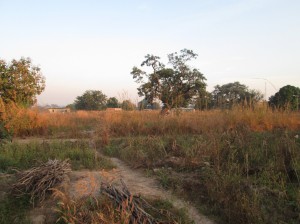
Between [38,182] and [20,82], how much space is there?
11641 millimetres

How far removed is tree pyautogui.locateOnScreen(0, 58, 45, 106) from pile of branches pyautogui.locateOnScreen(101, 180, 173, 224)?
10993 millimetres

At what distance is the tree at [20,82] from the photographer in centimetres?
1307

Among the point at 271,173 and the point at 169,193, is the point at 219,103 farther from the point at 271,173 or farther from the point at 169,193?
the point at 169,193

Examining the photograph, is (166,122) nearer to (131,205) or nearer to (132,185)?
(132,185)

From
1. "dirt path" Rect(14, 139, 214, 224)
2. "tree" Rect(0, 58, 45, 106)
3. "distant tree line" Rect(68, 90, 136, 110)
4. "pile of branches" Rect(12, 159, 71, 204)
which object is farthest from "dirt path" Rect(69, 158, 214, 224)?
"distant tree line" Rect(68, 90, 136, 110)

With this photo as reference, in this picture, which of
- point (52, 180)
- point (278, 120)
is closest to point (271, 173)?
point (52, 180)

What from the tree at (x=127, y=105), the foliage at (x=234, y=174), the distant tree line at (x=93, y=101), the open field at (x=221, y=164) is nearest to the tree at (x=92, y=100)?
the distant tree line at (x=93, y=101)

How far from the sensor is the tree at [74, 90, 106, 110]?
49.2 m

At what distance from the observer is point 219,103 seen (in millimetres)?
10000

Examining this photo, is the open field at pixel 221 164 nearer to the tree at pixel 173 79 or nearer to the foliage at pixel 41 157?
the foliage at pixel 41 157

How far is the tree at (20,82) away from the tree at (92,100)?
3381cm

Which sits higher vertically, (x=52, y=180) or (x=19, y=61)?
(x=19, y=61)

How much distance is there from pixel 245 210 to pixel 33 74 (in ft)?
46.2

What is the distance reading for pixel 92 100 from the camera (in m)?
49.4
